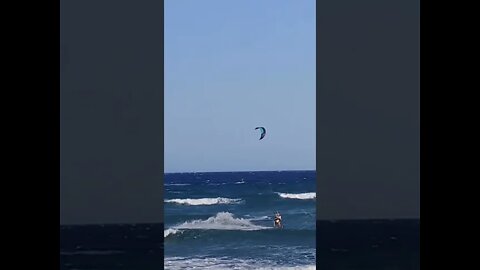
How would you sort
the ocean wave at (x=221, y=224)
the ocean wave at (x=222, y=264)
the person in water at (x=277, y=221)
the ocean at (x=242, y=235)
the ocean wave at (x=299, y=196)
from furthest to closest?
1. the ocean wave at (x=299, y=196)
2. the person in water at (x=277, y=221)
3. the ocean wave at (x=221, y=224)
4. the ocean wave at (x=222, y=264)
5. the ocean at (x=242, y=235)

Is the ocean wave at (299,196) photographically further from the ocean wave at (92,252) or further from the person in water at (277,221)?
the ocean wave at (92,252)

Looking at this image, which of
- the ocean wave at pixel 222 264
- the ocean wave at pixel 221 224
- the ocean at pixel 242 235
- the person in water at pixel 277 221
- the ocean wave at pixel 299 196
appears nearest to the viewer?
the ocean at pixel 242 235

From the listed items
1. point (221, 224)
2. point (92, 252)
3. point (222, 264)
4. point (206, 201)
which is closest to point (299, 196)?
point (206, 201)

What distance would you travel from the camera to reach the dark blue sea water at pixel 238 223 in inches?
603

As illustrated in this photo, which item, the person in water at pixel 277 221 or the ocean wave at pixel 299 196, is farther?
the ocean wave at pixel 299 196

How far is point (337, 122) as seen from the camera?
156 inches

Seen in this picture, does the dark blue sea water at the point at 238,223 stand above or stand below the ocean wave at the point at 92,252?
below

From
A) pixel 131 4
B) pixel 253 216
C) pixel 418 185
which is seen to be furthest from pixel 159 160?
pixel 253 216

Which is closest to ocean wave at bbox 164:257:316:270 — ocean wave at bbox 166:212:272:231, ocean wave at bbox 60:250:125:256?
ocean wave at bbox 166:212:272:231

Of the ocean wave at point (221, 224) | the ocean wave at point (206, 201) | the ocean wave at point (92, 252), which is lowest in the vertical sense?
the ocean wave at point (221, 224)

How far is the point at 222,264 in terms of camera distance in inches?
573

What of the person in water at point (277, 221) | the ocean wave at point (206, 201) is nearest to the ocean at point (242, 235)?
the ocean wave at point (206, 201)

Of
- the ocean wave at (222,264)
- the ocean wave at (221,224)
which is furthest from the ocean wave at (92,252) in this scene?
the ocean wave at (221,224)
